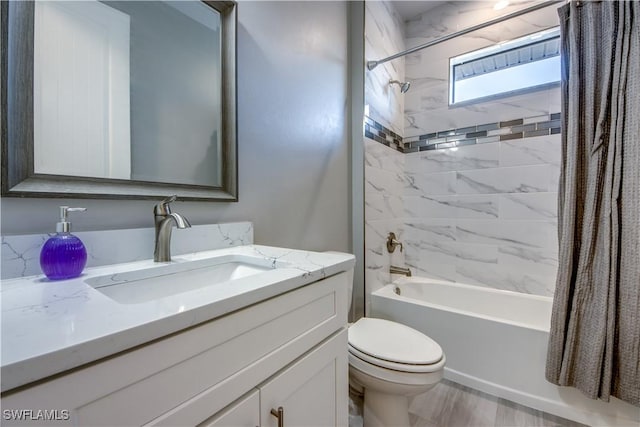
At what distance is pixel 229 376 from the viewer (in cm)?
51

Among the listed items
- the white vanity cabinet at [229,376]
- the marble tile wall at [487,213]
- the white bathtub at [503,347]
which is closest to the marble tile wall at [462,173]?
the marble tile wall at [487,213]

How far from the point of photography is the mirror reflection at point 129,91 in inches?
28.1

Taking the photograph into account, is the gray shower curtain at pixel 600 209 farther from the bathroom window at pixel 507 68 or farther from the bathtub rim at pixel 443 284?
the bathroom window at pixel 507 68

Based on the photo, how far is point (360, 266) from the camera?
185 centimetres

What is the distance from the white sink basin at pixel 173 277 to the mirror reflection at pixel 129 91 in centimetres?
30

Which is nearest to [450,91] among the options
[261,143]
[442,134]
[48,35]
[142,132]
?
[442,134]

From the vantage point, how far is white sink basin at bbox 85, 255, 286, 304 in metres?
0.68

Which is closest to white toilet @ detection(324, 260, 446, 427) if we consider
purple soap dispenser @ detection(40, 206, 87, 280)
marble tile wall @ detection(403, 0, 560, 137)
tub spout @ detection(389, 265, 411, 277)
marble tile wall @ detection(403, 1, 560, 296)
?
tub spout @ detection(389, 265, 411, 277)

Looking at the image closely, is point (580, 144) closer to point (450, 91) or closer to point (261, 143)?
point (450, 91)

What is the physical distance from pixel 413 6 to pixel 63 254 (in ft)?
9.23

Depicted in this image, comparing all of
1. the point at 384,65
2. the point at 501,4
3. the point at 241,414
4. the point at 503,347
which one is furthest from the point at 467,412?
the point at 501,4

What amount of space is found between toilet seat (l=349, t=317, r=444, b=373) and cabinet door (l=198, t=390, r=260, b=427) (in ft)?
2.38

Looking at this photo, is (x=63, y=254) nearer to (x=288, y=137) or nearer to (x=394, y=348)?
(x=288, y=137)

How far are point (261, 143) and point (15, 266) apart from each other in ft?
2.80
